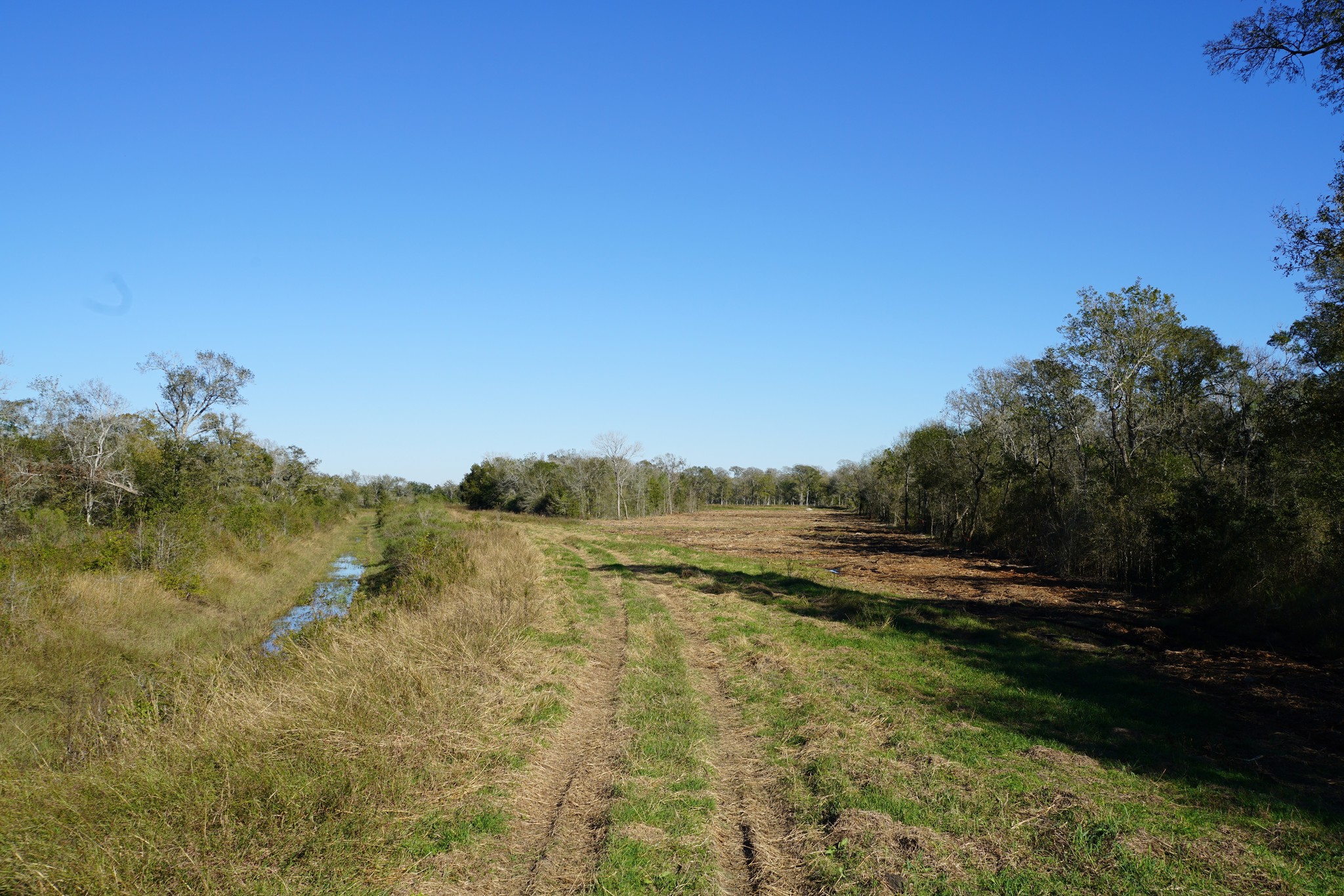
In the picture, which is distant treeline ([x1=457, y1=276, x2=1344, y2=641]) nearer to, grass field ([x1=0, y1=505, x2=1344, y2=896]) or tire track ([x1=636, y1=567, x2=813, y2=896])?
grass field ([x1=0, y1=505, x2=1344, y2=896])

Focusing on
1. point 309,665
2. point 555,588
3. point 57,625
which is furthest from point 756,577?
Result: point 57,625

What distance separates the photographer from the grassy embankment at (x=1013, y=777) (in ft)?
15.6

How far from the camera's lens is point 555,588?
1756 cm

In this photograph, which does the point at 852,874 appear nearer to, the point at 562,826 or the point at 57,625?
the point at 562,826

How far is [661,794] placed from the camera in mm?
5926

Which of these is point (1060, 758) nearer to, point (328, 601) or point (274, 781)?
point (274, 781)

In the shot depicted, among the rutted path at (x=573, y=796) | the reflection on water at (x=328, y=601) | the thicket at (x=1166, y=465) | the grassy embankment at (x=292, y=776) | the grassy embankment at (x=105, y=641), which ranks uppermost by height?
the thicket at (x=1166, y=465)

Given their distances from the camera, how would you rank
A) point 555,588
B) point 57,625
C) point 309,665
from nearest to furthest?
point 309,665, point 57,625, point 555,588

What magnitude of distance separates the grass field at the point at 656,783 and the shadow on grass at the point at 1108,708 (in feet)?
0.20

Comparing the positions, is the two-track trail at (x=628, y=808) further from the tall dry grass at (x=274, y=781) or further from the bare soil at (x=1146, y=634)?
the bare soil at (x=1146, y=634)

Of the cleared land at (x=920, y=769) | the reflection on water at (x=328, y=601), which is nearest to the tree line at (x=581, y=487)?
the reflection on water at (x=328, y=601)

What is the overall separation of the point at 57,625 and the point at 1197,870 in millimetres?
20614

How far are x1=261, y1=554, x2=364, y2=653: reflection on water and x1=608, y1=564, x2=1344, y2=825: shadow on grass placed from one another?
12588 mm

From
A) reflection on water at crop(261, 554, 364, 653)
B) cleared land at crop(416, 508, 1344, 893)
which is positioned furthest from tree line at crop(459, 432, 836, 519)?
cleared land at crop(416, 508, 1344, 893)
